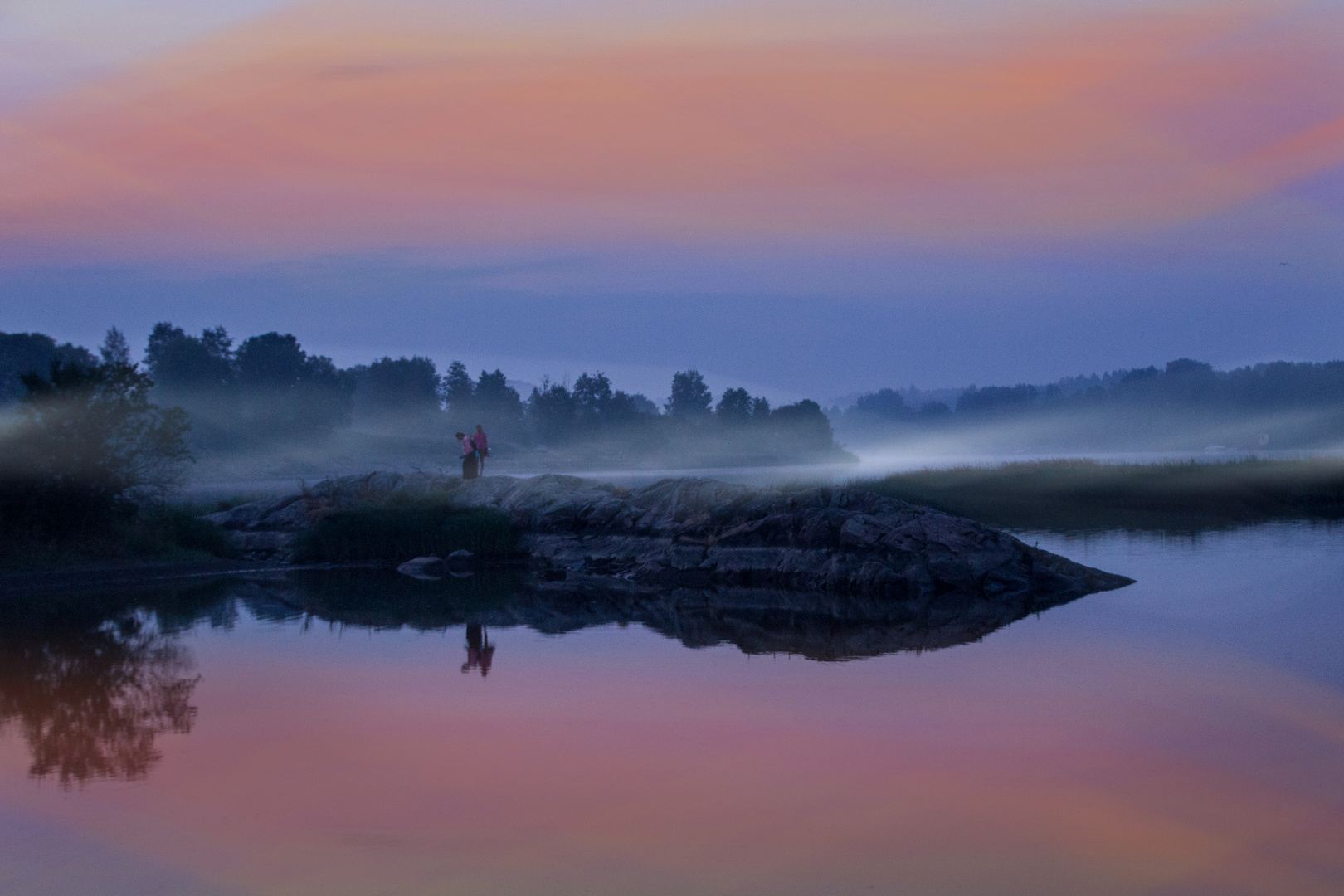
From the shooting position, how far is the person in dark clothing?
31578mm

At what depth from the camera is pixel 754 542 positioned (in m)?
22.8

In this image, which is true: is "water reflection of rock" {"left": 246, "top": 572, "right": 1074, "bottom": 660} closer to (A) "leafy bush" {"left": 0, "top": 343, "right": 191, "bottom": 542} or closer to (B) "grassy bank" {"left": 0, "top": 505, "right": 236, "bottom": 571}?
(B) "grassy bank" {"left": 0, "top": 505, "right": 236, "bottom": 571}

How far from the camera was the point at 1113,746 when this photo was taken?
32.5 ft

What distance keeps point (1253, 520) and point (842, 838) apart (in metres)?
30.6

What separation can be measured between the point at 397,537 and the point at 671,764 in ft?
60.5

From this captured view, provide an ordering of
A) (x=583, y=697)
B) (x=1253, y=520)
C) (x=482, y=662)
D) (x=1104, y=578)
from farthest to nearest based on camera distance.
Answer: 1. (x=1253, y=520)
2. (x=1104, y=578)
3. (x=482, y=662)
4. (x=583, y=697)

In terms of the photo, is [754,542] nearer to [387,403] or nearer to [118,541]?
[118,541]

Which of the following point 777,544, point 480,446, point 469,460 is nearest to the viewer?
point 777,544

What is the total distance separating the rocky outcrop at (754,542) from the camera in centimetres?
2020

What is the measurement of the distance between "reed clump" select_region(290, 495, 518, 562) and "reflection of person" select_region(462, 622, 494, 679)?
9.72 metres

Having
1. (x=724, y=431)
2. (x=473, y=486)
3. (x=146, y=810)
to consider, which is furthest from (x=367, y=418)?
(x=146, y=810)

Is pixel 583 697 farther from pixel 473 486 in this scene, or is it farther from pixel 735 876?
pixel 473 486

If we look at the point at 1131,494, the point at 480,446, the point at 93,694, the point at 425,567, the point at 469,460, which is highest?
the point at 480,446

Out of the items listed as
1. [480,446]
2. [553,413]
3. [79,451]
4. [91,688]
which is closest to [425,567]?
[79,451]
